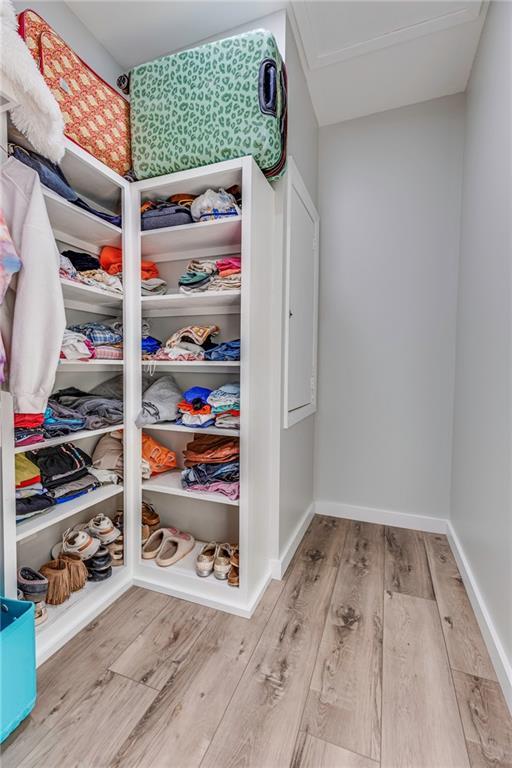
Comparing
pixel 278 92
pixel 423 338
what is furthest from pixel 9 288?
pixel 423 338

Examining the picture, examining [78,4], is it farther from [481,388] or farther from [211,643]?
[211,643]

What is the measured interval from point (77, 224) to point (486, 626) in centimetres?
229

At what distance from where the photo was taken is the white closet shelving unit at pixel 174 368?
1.37 meters

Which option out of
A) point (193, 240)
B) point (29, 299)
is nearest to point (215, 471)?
point (29, 299)

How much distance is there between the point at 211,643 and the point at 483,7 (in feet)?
9.56

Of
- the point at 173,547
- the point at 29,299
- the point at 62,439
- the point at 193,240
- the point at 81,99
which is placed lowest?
the point at 173,547

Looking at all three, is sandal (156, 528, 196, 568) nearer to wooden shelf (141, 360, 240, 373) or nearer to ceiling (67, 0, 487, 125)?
wooden shelf (141, 360, 240, 373)

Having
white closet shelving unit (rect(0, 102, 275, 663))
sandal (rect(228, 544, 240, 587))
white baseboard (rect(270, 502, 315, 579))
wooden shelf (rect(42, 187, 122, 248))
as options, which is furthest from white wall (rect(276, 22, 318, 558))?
wooden shelf (rect(42, 187, 122, 248))

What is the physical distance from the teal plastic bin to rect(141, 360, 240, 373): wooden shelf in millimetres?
975

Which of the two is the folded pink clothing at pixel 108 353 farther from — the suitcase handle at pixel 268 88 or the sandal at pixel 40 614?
the suitcase handle at pixel 268 88

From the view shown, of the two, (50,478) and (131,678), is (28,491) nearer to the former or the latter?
(50,478)

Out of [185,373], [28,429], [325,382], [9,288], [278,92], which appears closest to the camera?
[9,288]

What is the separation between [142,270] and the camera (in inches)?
65.4

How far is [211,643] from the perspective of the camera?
129 cm
